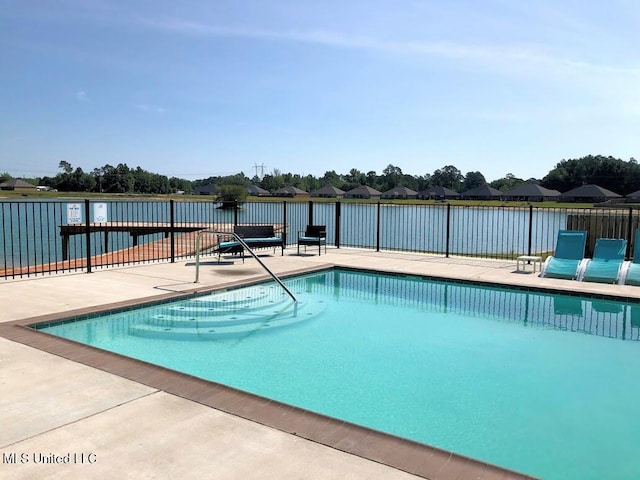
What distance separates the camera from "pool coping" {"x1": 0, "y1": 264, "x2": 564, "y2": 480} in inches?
111

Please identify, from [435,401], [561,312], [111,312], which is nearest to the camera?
[435,401]

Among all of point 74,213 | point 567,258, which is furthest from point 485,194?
point 74,213

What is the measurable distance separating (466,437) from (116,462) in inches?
95.7

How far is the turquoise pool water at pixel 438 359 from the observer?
385cm

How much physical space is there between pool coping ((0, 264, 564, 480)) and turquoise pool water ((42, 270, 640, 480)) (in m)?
0.64

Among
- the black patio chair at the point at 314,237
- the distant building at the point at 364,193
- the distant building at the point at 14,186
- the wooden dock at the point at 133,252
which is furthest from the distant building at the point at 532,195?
the distant building at the point at 14,186

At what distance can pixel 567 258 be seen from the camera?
1024cm

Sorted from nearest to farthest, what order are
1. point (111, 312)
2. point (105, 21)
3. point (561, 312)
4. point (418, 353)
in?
1. point (418, 353)
2. point (111, 312)
3. point (561, 312)
4. point (105, 21)

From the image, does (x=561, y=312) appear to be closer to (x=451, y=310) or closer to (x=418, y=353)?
(x=451, y=310)

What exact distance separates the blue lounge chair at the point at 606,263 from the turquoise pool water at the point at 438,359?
54.6 inches

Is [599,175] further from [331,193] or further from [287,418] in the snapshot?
[287,418]

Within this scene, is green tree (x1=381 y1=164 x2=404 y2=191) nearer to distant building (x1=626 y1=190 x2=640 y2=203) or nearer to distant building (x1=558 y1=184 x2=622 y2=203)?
distant building (x1=558 y1=184 x2=622 y2=203)

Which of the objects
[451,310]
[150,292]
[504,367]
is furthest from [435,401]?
[150,292]

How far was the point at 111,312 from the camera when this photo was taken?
6684 mm
